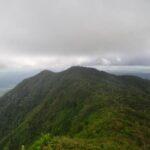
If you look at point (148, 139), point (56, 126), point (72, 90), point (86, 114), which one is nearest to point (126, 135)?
point (148, 139)

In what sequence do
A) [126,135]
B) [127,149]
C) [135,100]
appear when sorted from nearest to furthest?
[127,149] < [126,135] < [135,100]

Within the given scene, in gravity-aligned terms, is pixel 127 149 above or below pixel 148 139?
above

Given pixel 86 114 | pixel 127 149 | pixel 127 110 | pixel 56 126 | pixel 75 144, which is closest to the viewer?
pixel 75 144

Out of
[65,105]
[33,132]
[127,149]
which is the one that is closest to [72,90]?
[65,105]

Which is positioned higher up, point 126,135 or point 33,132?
point 126,135

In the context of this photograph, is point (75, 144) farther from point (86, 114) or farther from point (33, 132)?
point (33, 132)

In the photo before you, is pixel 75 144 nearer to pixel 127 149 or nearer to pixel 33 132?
pixel 127 149

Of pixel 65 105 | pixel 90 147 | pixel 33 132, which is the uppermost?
pixel 90 147

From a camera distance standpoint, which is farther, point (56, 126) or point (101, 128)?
point (56, 126)

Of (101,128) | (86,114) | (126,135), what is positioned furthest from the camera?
(86,114)
